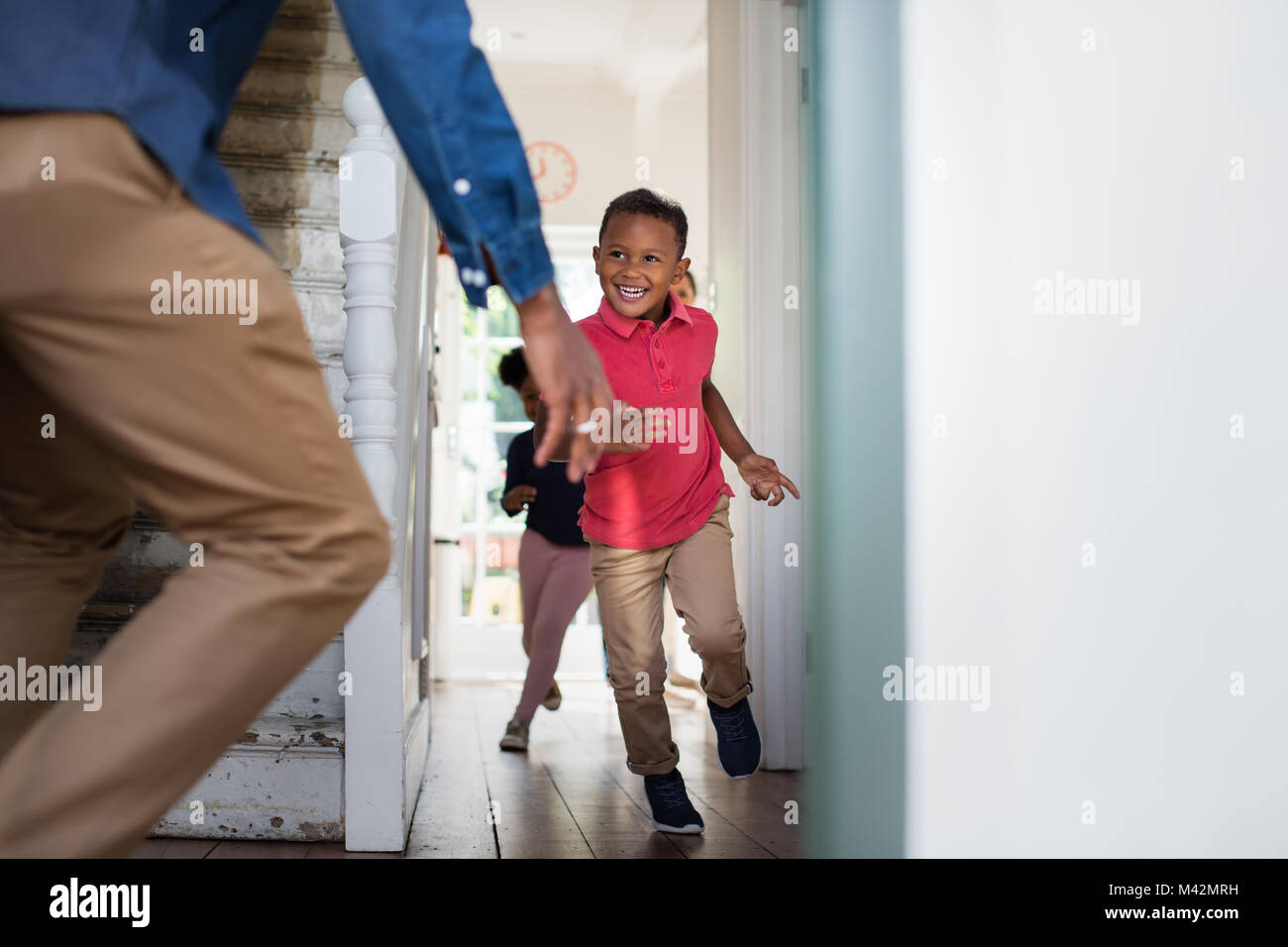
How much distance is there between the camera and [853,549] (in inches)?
42.8

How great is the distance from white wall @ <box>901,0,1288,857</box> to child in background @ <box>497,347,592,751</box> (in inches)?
85.4

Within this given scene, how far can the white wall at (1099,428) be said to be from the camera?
1.07m

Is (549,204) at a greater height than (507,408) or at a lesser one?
greater

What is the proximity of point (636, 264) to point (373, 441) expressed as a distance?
62 centimetres

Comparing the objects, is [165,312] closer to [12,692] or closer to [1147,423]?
[12,692]

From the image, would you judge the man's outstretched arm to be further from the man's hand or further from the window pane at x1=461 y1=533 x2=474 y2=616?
the window pane at x1=461 y1=533 x2=474 y2=616

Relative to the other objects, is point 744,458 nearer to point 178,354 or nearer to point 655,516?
point 655,516

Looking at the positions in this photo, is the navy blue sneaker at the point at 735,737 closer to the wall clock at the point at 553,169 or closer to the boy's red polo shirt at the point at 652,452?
the boy's red polo shirt at the point at 652,452

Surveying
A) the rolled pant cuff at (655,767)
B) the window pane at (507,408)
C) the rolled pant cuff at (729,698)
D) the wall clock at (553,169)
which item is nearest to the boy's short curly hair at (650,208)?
the rolled pant cuff at (729,698)

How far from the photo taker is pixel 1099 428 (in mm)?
1137

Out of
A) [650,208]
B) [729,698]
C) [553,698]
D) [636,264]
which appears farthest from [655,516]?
[553,698]

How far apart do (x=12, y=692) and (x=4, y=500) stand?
16cm

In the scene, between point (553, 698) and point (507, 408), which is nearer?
point (553, 698)
